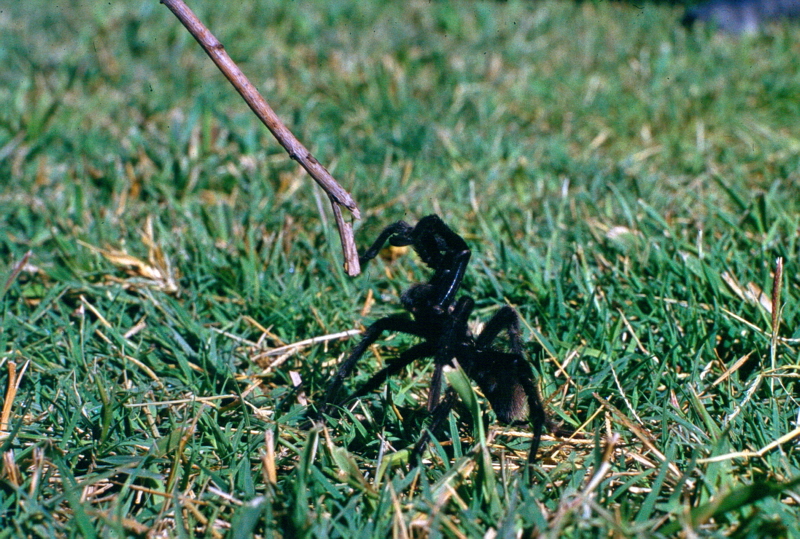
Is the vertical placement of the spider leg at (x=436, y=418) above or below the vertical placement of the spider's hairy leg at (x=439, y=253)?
below

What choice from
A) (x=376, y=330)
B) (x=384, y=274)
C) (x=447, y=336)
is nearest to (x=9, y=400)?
(x=376, y=330)

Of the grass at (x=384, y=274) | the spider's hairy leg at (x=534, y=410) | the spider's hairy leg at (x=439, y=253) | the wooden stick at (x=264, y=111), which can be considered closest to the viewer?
the wooden stick at (x=264, y=111)

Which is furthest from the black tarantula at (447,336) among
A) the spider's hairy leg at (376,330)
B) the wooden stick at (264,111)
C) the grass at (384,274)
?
the wooden stick at (264,111)

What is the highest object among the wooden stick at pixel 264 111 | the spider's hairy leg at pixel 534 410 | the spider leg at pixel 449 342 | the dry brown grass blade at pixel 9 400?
the wooden stick at pixel 264 111

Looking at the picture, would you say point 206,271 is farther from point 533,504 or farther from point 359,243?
point 533,504

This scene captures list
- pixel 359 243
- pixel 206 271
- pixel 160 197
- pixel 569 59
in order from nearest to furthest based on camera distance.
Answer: pixel 206 271
pixel 359 243
pixel 160 197
pixel 569 59

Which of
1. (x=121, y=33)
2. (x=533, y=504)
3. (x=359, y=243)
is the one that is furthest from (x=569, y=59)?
(x=533, y=504)

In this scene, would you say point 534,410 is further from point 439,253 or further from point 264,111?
point 264,111

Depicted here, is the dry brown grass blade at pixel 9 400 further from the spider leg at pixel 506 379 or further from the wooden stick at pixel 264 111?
the spider leg at pixel 506 379
